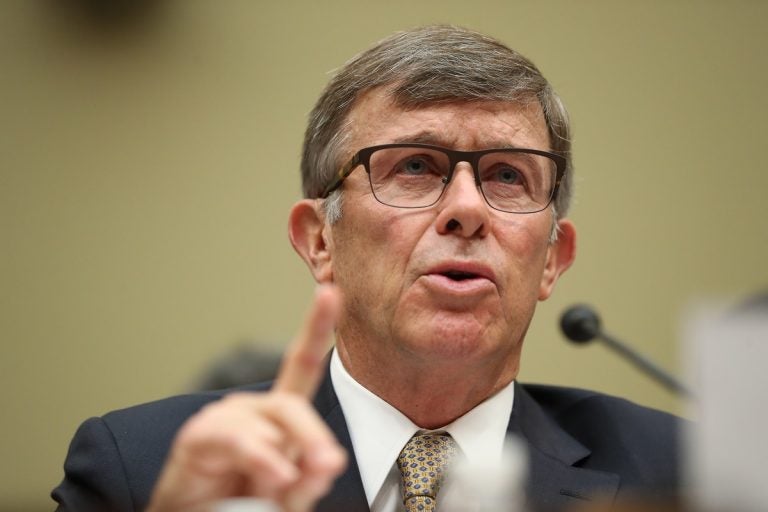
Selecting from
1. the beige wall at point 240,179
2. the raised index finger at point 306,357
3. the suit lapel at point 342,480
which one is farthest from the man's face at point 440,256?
the beige wall at point 240,179

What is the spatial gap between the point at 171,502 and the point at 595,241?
10.9 feet

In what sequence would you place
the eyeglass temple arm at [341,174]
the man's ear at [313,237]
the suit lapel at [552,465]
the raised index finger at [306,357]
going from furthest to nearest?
1. the man's ear at [313,237]
2. the eyeglass temple arm at [341,174]
3. the suit lapel at [552,465]
4. the raised index finger at [306,357]

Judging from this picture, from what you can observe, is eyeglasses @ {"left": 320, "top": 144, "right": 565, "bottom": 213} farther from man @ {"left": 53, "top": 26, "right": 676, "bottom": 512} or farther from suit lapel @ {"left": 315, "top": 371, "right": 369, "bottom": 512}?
suit lapel @ {"left": 315, "top": 371, "right": 369, "bottom": 512}

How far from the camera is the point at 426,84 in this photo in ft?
6.84

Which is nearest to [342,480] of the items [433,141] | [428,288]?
[428,288]

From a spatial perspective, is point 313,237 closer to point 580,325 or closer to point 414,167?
point 414,167

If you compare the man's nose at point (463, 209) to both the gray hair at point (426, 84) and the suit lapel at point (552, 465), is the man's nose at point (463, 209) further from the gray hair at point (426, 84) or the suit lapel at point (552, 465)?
the suit lapel at point (552, 465)

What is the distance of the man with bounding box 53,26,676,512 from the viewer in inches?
76.6

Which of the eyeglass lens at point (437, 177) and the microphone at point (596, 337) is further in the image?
the microphone at point (596, 337)

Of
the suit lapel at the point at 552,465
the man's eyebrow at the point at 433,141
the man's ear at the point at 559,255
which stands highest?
the man's eyebrow at the point at 433,141

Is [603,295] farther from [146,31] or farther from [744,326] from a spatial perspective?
[744,326]

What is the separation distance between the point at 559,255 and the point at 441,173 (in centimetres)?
49

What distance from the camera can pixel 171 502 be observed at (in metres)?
1.24

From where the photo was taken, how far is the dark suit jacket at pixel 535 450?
1.95m
